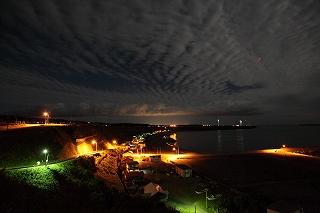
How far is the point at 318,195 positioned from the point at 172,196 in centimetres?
2001

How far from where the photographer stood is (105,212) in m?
19.8

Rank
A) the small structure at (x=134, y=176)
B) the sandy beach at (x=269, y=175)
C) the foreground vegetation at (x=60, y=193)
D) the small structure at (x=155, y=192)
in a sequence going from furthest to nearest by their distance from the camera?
the small structure at (x=134, y=176) < the sandy beach at (x=269, y=175) < the small structure at (x=155, y=192) < the foreground vegetation at (x=60, y=193)

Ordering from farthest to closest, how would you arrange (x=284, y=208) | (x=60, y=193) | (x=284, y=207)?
1. (x=284, y=207)
2. (x=284, y=208)
3. (x=60, y=193)

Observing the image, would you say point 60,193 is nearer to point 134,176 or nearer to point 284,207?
point 134,176

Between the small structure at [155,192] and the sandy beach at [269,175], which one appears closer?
the small structure at [155,192]

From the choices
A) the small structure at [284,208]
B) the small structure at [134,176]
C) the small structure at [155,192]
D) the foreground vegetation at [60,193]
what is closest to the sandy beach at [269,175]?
the small structure at [284,208]

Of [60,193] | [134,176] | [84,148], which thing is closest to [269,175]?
[134,176]

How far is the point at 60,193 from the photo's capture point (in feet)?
83.6

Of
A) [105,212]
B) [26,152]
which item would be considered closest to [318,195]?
[105,212]

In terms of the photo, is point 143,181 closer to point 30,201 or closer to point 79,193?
point 79,193

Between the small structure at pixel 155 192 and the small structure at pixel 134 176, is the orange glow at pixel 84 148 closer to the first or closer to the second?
the small structure at pixel 134 176

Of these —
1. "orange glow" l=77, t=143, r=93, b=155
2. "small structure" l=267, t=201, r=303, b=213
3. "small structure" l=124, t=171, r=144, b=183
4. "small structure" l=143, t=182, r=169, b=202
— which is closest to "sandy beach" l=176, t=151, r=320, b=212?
"small structure" l=267, t=201, r=303, b=213

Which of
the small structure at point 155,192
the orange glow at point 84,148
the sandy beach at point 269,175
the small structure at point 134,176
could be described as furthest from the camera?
the orange glow at point 84,148

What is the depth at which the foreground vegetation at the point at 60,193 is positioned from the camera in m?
19.1
